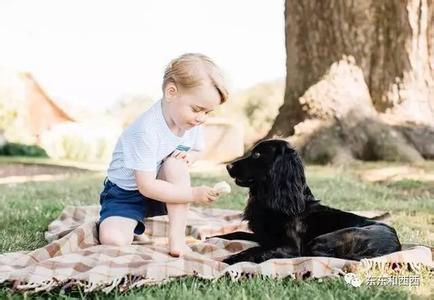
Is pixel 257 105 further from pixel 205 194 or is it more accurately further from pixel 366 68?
pixel 205 194

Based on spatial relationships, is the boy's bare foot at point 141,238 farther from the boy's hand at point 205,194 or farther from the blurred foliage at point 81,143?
the blurred foliage at point 81,143

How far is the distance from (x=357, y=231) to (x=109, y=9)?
83.3 feet

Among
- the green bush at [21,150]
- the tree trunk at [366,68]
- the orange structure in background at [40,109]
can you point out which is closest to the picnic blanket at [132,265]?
the tree trunk at [366,68]

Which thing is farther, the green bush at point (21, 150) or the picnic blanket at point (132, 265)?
the green bush at point (21, 150)

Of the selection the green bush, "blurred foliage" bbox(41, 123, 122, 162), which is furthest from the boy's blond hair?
"blurred foliage" bbox(41, 123, 122, 162)

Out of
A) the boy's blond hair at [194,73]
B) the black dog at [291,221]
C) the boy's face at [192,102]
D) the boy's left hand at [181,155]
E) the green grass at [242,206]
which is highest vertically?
the boy's blond hair at [194,73]

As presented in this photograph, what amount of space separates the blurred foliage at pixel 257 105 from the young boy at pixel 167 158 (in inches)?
626

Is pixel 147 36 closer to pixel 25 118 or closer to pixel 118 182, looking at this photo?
pixel 25 118

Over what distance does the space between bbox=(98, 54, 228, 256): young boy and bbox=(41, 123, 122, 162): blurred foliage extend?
15189mm

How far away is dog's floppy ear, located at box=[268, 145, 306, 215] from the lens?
11.7 feet

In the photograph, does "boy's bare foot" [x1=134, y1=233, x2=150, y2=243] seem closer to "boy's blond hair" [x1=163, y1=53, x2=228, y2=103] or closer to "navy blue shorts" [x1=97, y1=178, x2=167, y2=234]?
"navy blue shorts" [x1=97, y1=178, x2=167, y2=234]

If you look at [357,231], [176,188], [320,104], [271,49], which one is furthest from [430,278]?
[271,49]

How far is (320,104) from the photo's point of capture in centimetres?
971

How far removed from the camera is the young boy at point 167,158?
139 inches
